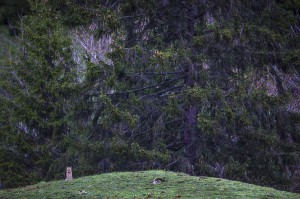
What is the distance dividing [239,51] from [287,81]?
5.53 feet

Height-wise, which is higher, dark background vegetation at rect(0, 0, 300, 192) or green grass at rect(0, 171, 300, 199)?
dark background vegetation at rect(0, 0, 300, 192)

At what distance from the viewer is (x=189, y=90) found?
12695 mm

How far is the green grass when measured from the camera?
7172 mm

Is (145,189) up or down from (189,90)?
down

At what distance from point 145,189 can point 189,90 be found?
5450mm

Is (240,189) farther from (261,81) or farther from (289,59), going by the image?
(261,81)

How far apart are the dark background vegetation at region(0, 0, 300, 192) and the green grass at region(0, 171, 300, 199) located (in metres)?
4.65

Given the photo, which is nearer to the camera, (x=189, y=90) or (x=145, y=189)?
(x=145, y=189)

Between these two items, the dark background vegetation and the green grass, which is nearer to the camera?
the green grass

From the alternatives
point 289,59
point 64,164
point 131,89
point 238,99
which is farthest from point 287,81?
point 64,164

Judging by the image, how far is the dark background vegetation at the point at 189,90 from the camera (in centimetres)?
1309

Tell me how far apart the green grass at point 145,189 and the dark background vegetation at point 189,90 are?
4.65 meters

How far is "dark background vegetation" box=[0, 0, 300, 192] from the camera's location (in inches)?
516

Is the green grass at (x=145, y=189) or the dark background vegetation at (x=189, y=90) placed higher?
the dark background vegetation at (x=189, y=90)
